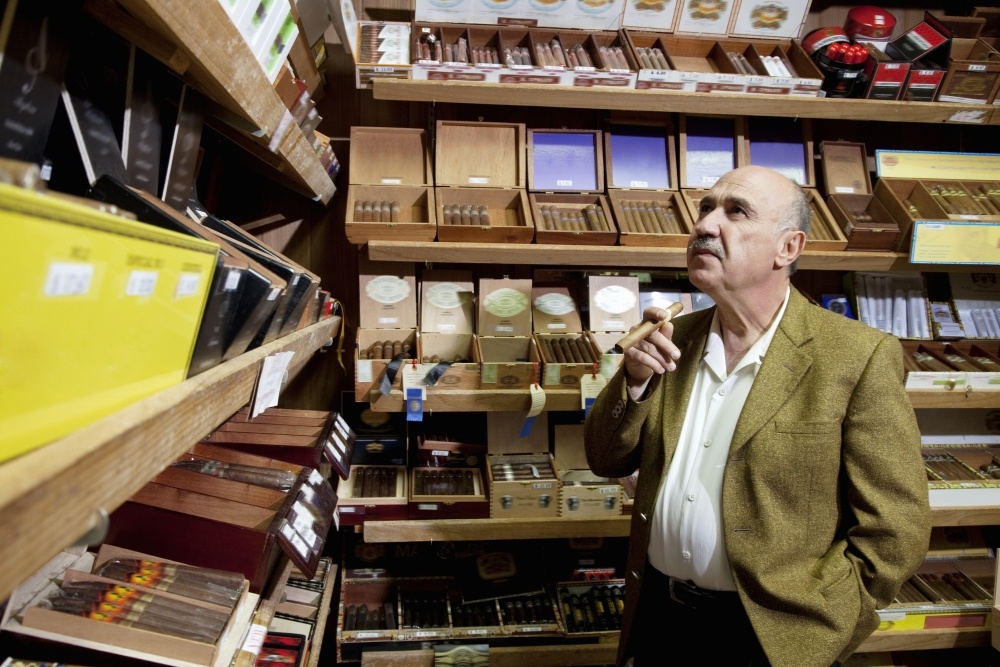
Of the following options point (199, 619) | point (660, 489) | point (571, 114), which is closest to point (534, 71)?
point (571, 114)

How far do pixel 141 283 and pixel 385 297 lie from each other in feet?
6.15

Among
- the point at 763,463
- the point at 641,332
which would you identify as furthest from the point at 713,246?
the point at 763,463

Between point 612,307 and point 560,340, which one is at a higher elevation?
point 612,307

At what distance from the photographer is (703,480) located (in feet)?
5.03

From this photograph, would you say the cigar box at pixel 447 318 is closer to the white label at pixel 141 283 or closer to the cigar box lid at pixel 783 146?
the cigar box lid at pixel 783 146

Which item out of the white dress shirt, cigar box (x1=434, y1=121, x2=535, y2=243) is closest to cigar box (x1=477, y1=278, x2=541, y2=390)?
cigar box (x1=434, y1=121, x2=535, y2=243)

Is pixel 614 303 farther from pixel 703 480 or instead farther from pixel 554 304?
pixel 703 480

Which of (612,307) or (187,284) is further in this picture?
(612,307)

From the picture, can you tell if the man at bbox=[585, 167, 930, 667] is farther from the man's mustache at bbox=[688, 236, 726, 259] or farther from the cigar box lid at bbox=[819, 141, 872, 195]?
the cigar box lid at bbox=[819, 141, 872, 195]

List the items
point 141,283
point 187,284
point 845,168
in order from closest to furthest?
point 141,283 < point 187,284 < point 845,168

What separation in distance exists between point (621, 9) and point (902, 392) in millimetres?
1872

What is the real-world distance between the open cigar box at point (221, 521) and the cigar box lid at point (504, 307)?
1180mm

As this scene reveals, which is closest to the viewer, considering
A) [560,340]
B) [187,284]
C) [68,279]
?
[68,279]

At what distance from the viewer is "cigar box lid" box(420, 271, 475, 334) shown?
2.53 m
